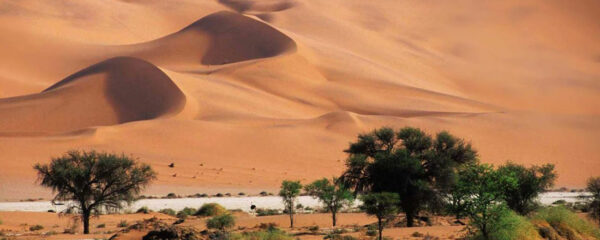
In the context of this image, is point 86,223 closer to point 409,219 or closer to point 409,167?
point 409,219

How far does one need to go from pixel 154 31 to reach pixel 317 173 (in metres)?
106

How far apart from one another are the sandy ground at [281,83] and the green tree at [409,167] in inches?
910

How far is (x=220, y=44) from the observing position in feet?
444

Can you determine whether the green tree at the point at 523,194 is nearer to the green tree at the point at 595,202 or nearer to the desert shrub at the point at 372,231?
the green tree at the point at 595,202

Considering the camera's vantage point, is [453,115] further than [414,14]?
No

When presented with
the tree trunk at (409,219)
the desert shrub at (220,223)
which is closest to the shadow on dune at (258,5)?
the tree trunk at (409,219)

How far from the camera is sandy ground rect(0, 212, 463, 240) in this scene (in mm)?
32438

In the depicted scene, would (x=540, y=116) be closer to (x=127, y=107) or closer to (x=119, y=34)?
(x=127, y=107)

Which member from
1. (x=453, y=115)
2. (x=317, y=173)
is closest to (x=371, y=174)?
(x=317, y=173)

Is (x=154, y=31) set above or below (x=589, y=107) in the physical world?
above

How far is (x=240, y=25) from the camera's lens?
137375 millimetres

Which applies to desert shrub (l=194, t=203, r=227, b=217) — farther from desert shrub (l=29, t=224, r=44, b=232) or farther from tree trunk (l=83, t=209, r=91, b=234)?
tree trunk (l=83, t=209, r=91, b=234)

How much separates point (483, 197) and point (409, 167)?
35.5 feet

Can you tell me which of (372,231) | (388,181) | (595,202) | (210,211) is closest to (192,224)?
(210,211)
